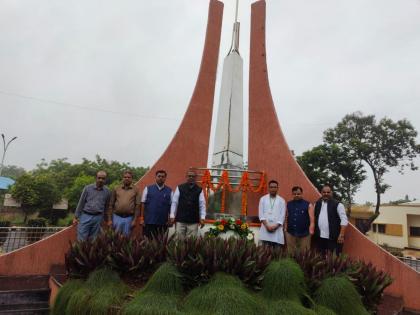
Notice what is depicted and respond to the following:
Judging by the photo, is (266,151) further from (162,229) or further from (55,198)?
(55,198)

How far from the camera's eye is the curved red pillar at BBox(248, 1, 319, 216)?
19.9 feet

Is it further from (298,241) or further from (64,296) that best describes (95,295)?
(298,241)

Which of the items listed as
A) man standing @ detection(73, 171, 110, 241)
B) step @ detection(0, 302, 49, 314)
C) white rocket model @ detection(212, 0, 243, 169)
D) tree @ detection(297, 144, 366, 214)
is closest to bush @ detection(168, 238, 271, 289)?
man standing @ detection(73, 171, 110, 241)

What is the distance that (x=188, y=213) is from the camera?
4.39m

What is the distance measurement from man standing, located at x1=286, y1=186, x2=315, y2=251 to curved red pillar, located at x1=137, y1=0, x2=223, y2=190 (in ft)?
9.02

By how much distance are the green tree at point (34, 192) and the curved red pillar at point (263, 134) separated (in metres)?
16.8

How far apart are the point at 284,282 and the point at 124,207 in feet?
8.29

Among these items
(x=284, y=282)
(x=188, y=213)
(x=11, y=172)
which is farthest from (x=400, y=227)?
(x=11, y=172)

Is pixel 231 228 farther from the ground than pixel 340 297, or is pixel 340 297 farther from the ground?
pixel 231 228

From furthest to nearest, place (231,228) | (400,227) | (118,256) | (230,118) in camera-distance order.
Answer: (400,227), (230,118), (231,228), (118,256)

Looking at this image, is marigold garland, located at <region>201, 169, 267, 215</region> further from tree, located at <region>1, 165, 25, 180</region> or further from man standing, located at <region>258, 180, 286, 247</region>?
tree, located at <region>1, 165, 25, 180</region>

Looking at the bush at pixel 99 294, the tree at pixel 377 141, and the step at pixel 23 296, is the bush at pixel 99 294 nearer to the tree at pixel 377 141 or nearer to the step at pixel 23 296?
the step at pixel 23 296

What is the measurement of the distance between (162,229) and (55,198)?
62.2 ft

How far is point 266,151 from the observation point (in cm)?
655
